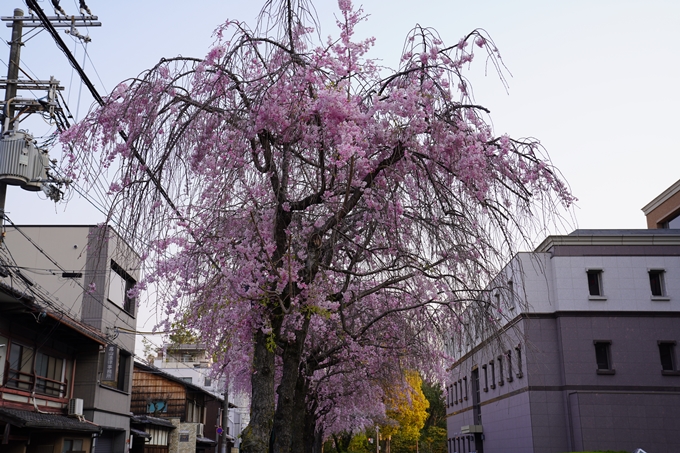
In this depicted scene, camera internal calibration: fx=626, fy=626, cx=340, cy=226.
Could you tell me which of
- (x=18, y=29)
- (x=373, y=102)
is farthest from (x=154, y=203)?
(x=18, y=29)

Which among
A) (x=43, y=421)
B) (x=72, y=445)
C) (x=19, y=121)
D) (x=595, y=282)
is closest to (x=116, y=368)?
(x=72, y=445)

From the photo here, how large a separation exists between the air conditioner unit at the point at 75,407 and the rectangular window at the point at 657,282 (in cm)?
2675

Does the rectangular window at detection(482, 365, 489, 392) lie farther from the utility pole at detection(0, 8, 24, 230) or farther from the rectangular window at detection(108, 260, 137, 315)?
the utility pole at detection(0, 8, 24, 230)

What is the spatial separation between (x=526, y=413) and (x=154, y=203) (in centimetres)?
2777

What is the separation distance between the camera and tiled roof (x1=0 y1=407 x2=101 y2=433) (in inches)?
581

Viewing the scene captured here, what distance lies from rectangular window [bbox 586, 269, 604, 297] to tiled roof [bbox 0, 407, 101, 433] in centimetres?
2386

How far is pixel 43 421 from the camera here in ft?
54.4

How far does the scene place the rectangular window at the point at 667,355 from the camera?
30.9 meters

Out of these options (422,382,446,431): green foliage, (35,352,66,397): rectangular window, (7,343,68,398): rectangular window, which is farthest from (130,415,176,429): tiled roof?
(422,382,446,431): green foliage

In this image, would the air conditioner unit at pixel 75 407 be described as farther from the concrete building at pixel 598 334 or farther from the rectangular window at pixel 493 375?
the rectangular window at pixel 493 375

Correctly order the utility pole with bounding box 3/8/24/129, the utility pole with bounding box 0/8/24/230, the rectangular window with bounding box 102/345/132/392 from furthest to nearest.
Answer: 1. the rectangular window with bounding box 102/345/132/392
2. the utility pole with bounding box 3/8/24/129
3. the utility pole with bounding box 0/8/24/230

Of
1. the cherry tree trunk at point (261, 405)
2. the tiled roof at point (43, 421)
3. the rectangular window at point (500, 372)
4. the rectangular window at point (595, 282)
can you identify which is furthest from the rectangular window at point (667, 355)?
the cherry tree trunk at point (261, 405)

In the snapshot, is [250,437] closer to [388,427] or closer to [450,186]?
→ [450,186]

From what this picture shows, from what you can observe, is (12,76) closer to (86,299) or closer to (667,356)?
(86,299)
